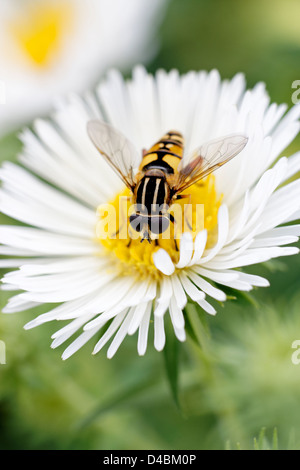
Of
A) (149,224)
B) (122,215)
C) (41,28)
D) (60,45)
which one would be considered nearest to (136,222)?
(149,224)

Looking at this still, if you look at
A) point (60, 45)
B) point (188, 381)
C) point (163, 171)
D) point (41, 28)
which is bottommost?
point (188, 381)

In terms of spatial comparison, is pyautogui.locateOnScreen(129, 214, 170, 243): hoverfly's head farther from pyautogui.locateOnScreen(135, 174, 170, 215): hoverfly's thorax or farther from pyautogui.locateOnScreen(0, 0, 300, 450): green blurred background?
pyautogui.locateOnScreen(0, 0, 300, 450): green blurred background

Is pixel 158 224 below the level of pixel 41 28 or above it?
below

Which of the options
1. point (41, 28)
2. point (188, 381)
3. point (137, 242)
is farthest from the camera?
point (41, 28)

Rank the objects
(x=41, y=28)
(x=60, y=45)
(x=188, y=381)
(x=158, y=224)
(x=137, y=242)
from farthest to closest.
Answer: (x=41, y=28)
(x=60, y=45)
(x=188, y=381)
(x=137, y=242)
(x=158, y=224)

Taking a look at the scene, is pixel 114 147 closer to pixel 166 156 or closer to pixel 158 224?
pixel 166 156

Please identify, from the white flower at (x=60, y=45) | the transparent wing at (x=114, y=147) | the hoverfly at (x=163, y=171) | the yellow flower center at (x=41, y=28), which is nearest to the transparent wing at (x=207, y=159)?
the hoverfly at (x=163, y=171)

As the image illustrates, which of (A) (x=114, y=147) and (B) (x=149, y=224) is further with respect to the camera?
(A) (x=114, y=147)

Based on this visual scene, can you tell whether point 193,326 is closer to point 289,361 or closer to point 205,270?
point 205,270
